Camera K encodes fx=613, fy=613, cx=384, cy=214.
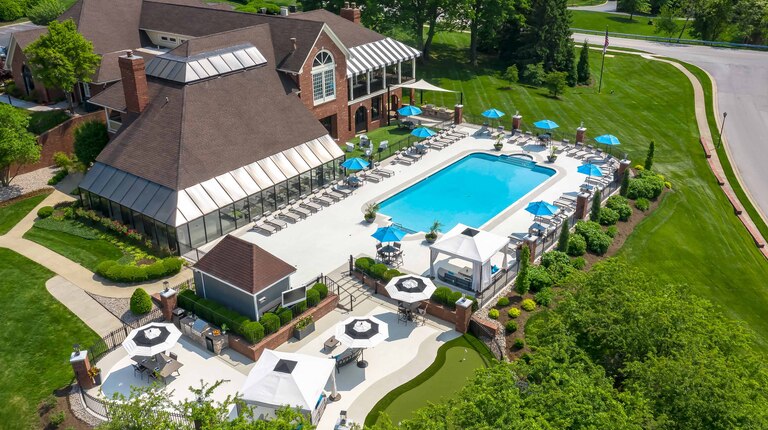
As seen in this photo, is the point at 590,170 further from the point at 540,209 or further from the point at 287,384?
the point at 287,384

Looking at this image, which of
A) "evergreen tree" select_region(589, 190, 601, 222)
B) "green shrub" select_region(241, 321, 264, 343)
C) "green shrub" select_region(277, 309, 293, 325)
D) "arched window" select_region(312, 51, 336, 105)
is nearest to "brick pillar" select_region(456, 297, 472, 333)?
"green shrub" select_region(277, 309, 293, 325)

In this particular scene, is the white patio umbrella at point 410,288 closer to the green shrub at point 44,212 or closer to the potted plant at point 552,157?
the potted plant at point 552,157

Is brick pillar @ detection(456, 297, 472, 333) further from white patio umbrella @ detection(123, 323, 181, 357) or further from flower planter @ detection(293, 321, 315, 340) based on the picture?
white patio umbrella @ detection(123, 323, 181, 357)

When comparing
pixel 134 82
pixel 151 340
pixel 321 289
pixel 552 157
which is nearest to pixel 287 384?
pixel 151 340

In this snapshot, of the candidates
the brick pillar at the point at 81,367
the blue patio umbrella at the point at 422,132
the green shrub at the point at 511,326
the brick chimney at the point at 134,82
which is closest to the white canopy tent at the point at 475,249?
the green shrub at the point at 511,326

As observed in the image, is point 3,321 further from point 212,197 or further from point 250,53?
point 250,53

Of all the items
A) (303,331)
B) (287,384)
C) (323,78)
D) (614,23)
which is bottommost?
(303,331)

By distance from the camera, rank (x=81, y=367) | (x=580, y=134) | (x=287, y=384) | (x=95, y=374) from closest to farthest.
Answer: (x=287, y=384) → (x=81, y=367) → (x=95, y=374) → (x=580, y=134)
